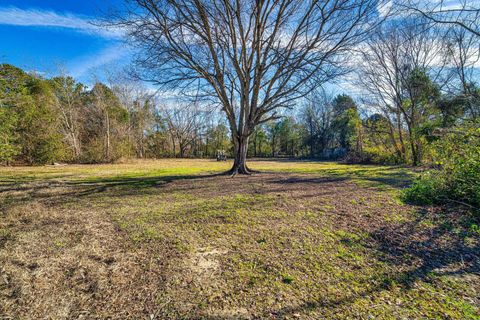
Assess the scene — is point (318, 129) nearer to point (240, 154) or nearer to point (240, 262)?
point (240, 154)

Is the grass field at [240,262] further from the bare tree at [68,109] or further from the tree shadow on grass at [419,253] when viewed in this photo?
the bare tree at [68,109]

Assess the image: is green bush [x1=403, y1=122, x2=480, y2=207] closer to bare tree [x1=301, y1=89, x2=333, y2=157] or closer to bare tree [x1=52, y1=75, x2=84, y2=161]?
bare tree [x1=52, y1=75, x2=84, y2=161]

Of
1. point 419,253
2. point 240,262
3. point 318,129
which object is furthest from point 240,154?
point 318,129

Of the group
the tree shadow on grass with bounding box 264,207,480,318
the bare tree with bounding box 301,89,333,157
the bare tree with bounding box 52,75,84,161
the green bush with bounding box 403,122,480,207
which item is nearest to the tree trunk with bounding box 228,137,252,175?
the green bush with bounding box 403,122,480,207

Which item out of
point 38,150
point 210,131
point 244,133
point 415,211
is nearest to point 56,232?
point 415,211

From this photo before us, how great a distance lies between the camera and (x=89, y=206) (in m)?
4.37

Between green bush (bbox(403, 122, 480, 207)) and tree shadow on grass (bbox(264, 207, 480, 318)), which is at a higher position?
green bush (bbox(403, 122, 480, 207))

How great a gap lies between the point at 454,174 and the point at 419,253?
2781 millimetres

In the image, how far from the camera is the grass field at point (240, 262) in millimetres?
1624

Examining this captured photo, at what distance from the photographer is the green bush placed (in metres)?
3.86

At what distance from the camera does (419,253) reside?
2449 millimetres

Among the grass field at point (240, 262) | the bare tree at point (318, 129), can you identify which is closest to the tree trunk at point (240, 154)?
the grass field at point (240, 262)

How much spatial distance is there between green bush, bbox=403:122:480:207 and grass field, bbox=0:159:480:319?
1.50ft

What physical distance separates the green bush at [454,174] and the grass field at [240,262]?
1.50ft
